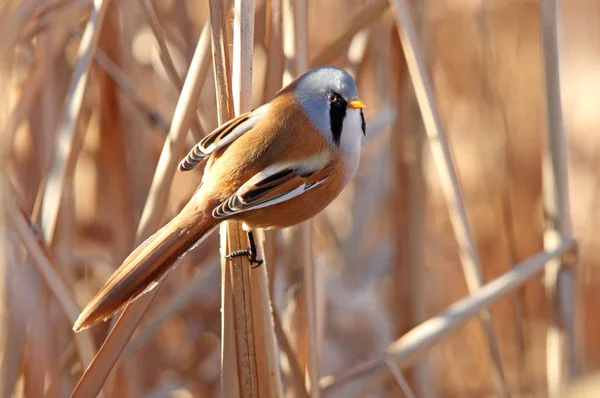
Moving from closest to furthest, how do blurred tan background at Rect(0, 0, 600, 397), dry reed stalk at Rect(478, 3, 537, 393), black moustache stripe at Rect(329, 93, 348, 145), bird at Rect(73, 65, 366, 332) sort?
bird at Rect(73, 65, 366, 332)
black moustache stripe at Rect(329, 93, 348, 145)
blurred tan background at Rect(0, 0, 600, 397)
dry reed stalk at Rect(478, 3, 537, 393)

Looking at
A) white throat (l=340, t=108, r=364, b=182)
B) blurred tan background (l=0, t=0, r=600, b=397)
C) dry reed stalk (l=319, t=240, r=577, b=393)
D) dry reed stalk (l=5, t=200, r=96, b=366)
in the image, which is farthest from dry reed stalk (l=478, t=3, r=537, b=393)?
dry reed stalk (l=5, t=200, r=96, b=366)

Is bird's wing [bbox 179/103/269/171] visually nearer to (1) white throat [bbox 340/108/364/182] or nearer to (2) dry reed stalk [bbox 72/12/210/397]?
(2) dry reed stalk [bbox 72/12/210/397]

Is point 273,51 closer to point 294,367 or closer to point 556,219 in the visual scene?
point 294,367

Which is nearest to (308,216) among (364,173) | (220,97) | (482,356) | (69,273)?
(220,97)

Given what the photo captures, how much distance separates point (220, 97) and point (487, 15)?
1235 mm

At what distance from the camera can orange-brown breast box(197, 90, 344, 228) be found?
1325 millimetres

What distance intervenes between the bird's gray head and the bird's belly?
0.30ft

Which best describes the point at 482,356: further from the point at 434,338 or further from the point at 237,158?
the point at 237,158

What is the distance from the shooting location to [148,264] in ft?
4.09

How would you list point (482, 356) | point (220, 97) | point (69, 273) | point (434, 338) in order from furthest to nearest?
point (482, 356) → point (69, 273) → point (434, 338) → point (220, 97)

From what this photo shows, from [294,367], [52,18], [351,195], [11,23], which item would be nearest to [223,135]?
[11,23]

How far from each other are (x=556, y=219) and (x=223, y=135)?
2.94 ft

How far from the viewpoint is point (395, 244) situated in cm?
214

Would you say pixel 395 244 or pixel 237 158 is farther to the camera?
pixel 395 244
